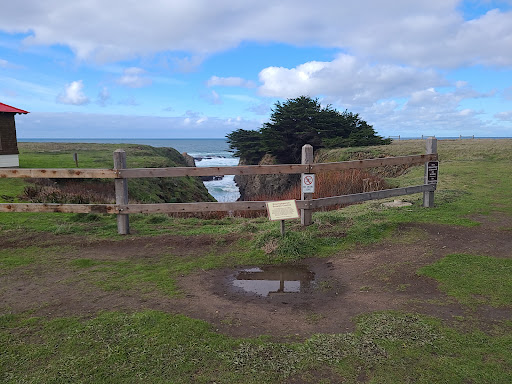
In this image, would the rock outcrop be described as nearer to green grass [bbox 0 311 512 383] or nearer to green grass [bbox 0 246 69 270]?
green grass [bbox 0 246 69 270]

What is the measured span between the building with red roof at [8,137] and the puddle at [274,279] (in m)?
21.8

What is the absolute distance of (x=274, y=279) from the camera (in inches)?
214

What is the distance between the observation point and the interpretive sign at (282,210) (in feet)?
20.7

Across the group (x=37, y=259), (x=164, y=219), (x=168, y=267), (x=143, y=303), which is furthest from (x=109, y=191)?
(x=143, y=303)

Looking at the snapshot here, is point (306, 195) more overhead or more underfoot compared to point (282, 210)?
more overhead

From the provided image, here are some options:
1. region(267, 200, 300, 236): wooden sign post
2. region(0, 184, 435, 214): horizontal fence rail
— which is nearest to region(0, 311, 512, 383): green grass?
region(267, 200, 300, 236): wooden sign post

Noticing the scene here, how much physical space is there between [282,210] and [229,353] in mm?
3293

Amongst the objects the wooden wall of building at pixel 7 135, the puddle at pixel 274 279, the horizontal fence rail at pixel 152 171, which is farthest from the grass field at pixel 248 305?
the wooden wall of building at pixel 7 135

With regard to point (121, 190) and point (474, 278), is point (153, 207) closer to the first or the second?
point (121, 190)

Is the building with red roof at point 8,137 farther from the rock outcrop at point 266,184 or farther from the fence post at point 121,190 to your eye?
the fence post at point 121,190

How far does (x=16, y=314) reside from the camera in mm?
4184

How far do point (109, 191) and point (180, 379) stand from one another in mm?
16431

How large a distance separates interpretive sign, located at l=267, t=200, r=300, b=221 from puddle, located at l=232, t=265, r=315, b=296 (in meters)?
0.86

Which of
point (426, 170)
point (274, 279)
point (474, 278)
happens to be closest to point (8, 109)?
point (274, 279)
